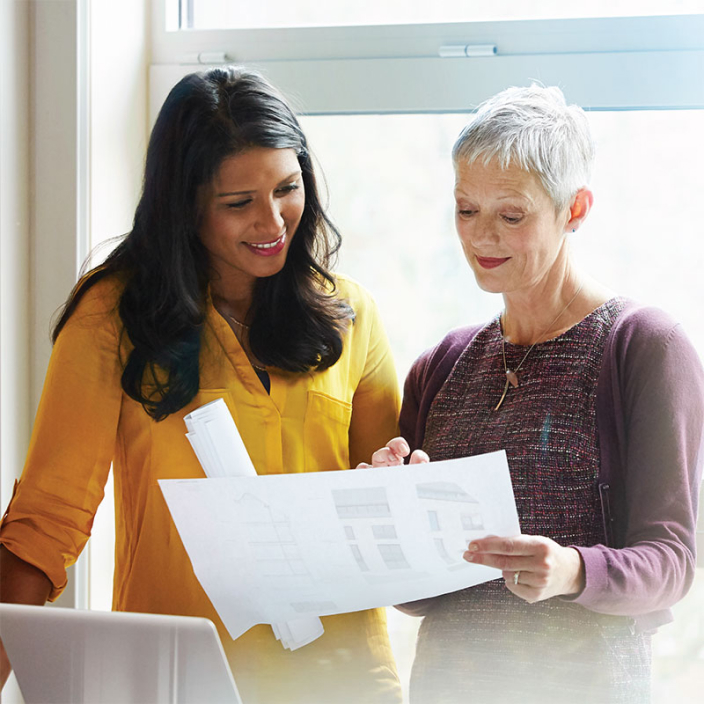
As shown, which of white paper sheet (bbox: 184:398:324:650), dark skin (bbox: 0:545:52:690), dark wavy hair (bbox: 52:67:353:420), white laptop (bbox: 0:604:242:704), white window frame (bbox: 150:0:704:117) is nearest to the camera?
white laptop (bbox: 0:604:242:704)

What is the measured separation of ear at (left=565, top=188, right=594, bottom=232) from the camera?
117cm

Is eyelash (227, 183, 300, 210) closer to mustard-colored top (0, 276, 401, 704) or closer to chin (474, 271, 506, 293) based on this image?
mustard-colored top (0, 276, 401, 704)

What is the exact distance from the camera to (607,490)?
3.59 feet

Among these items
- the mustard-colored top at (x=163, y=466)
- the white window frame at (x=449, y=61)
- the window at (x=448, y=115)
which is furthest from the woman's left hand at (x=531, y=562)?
the white window frame at (x=449, y=61)

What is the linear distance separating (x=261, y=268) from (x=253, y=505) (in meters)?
0.50

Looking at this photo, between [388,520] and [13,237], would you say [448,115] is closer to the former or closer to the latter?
[13,237]

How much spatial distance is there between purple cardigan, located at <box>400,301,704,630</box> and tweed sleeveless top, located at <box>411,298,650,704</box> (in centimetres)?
3

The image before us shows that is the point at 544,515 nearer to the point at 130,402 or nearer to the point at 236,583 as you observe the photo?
the point at 236,583

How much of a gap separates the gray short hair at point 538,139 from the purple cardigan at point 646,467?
21 centimetres

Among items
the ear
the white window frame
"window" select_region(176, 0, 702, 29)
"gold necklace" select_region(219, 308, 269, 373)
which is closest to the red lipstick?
the ear

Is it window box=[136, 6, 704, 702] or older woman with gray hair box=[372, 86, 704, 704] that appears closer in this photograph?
older woman with gray hair box=[372, 86, 704, 704]

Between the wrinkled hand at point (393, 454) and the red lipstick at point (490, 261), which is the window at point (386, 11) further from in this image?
the wrinkled hand at point (393, 454)

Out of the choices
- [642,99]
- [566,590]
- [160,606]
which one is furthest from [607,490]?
[642,99]

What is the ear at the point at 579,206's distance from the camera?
1174 mm
